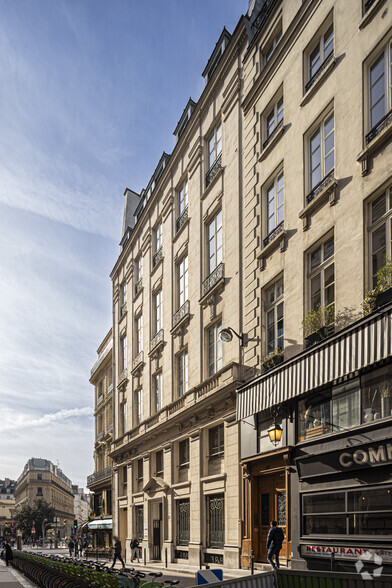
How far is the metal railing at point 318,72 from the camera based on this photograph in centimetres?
1766

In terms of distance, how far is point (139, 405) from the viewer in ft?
126

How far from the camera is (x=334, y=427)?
1551 cm

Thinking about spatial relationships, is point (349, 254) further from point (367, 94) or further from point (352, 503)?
point (352, 503)

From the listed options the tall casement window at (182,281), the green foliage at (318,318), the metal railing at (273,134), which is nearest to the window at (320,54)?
the metal railing at (273,134)

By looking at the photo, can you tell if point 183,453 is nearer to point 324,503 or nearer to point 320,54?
point 324,503

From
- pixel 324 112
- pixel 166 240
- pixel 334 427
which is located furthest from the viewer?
pixel 166 240

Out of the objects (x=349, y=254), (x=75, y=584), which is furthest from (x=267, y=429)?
(x=75, y=584)

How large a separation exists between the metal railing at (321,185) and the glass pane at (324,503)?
8.02m

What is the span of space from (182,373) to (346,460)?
626 inches

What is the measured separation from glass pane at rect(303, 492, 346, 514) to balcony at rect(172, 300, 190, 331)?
13.6m

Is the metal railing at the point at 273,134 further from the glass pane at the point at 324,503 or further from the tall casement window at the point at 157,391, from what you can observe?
the tall casement window at the point at 157,391

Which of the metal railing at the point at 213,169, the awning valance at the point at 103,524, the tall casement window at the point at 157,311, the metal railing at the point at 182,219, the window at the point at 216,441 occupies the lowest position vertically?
the awning valance at the point at 103,524

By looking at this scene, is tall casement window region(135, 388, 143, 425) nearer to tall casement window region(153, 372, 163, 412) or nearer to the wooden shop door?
tall casement window region(153, 372, 163, 412)

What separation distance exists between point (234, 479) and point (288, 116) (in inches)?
483
